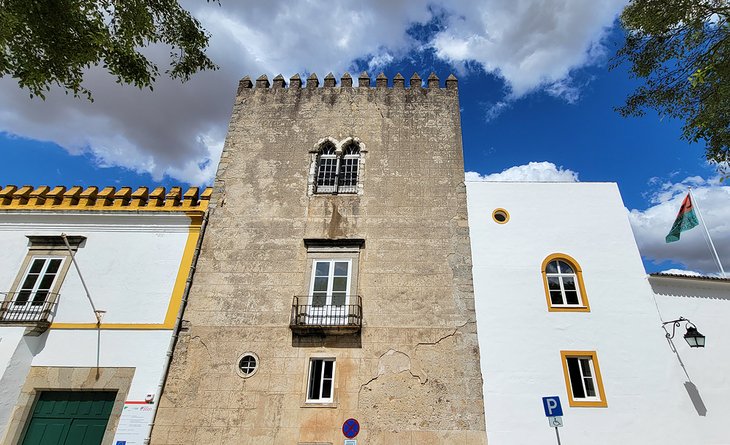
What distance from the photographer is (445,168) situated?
14.1 meters

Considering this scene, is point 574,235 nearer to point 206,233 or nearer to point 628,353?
point 628,353

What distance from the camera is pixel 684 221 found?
13.1 metres

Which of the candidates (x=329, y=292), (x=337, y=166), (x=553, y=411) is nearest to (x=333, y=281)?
(x=329, y=292)

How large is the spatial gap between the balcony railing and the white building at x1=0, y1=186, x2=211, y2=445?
3732 millimetres

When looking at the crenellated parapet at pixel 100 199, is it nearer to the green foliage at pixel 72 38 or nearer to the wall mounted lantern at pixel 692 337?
the green foliage at pixel 72 38

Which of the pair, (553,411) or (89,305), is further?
(89,305)

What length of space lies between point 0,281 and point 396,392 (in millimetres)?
12723

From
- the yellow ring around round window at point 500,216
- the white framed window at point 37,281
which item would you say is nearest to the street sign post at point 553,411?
the yellow ring around round window at point 500,216

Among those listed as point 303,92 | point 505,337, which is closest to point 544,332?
point 505,337

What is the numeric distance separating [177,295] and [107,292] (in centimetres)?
217

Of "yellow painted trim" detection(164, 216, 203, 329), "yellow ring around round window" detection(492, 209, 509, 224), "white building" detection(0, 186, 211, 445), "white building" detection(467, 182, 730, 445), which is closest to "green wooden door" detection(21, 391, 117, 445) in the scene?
"white building" detection(0, 186, 211, 445)

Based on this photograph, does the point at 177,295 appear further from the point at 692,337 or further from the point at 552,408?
the point at 692,337

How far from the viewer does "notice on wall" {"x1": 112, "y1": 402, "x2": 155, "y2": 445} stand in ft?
34.8

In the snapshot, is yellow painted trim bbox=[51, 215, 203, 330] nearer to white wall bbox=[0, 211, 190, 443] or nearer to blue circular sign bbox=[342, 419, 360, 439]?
white wall bbox=[0, 211, 190, 443]
